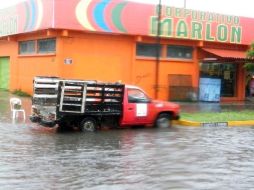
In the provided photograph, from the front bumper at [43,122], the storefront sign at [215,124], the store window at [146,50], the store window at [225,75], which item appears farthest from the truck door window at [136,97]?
the store window at [225,75]

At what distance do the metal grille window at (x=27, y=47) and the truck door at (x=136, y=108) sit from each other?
43.5 ft

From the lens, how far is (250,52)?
27.9 meters

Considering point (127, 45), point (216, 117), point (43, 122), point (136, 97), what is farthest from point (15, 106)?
point (127, 45)

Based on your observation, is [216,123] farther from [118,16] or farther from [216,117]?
[118,16]

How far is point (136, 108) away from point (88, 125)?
1.87 m

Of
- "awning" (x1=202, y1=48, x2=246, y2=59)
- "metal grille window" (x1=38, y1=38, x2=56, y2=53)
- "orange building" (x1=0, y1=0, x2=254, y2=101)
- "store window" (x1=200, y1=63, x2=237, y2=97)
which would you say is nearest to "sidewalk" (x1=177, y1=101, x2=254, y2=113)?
"orange building" (x1=0, y1=0, x2=254, y2=101)

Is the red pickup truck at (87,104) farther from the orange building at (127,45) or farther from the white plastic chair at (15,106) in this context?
the orange building at (127,45)

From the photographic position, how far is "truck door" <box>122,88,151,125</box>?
1756cm

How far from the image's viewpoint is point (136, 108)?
17.7 metres

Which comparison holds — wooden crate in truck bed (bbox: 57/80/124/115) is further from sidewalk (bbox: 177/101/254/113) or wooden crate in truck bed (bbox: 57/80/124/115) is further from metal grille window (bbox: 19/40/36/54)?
metal grille window (bbox: 19/40/36/54)

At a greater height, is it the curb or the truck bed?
the truck bed

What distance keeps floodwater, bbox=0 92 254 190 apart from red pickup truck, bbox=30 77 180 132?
0.52 metres

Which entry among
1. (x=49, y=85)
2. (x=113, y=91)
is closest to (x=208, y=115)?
(x=113, y=91)

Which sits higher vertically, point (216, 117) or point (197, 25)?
point (197, 25)
